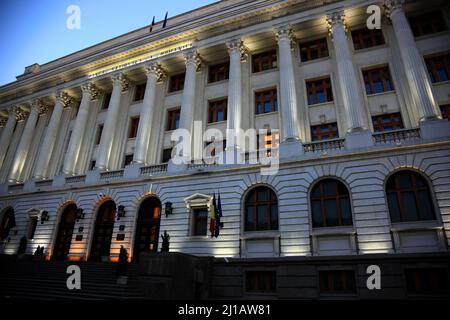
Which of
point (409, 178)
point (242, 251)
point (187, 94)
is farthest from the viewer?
point (187, 94)

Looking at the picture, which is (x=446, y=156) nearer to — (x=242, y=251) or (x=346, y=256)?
(x=346, y=256)

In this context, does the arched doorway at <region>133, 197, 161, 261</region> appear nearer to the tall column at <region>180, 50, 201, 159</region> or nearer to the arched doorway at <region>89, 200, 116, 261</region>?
the arched doorway at <region>89, 200, 116, 261</region>

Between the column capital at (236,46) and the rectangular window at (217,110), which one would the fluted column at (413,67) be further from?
the rectangular window at (217,110)

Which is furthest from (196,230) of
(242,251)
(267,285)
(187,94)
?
(187,94)

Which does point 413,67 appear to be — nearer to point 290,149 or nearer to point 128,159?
point 290,149

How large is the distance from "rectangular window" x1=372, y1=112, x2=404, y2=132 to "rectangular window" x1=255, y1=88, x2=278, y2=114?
664 centimetres

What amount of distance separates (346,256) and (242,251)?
548cm

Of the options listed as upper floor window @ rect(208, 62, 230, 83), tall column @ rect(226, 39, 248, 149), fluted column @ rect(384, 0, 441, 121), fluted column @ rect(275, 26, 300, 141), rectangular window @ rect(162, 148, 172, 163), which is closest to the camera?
fluted column @ rect(384, 0, 441, 121)

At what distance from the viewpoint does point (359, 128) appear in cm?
1625

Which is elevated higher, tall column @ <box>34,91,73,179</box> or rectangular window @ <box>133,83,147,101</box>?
rectangular window @ <box>133,83,147,101</box>

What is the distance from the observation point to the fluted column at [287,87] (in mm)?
17953

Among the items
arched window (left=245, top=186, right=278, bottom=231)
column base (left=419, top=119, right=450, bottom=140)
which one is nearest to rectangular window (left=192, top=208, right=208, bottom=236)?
arched window (left=245, top=186, right=278, bottom=231)

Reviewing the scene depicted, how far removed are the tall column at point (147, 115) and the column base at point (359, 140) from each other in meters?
14.5

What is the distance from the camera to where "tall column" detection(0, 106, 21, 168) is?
30.5 metres
